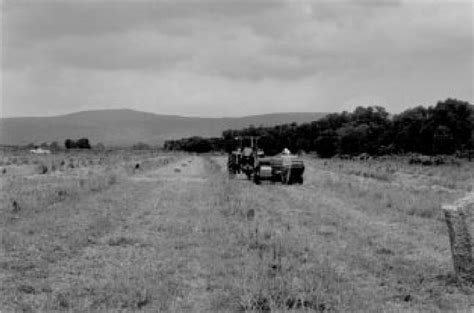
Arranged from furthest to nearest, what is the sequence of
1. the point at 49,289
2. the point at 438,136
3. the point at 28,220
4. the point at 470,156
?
the point at 438,136, the point at 470,156, the point at 28,220, the point at 49,289

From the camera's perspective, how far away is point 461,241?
7543 millimetres

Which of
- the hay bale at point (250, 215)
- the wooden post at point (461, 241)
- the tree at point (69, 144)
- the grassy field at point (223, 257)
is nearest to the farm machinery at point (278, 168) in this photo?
the grassy field at point (223, 257)

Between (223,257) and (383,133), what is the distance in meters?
66.2

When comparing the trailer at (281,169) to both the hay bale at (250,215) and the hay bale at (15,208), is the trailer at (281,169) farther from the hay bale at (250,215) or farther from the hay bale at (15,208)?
the hay bale at (15,208)

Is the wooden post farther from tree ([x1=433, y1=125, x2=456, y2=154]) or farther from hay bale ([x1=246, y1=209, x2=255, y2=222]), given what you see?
tree ([x1=433, y1=125, x2=456, y2=154])

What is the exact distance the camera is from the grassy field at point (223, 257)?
22.1 ft

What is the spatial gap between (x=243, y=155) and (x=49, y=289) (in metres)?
23.2

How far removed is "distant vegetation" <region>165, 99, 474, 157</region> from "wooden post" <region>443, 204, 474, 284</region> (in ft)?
74.9

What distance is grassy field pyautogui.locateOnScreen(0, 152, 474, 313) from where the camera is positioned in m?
6.75

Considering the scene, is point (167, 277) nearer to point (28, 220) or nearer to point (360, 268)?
point (360, 268)

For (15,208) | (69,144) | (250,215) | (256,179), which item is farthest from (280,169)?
(69,144)

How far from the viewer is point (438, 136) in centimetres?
5766

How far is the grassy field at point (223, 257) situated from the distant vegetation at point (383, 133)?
52.9 ft

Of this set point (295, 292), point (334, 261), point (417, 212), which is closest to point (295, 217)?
point (417, 212)
